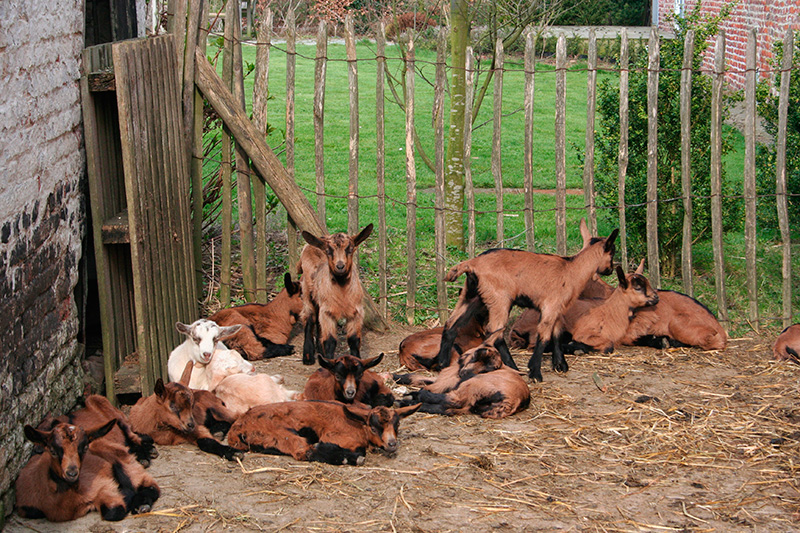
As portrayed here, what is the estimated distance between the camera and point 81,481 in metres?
4.67

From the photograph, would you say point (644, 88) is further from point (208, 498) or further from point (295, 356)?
point (208, 498)

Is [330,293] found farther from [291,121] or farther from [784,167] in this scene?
[784,167]

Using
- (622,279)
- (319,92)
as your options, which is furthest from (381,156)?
(622,279)

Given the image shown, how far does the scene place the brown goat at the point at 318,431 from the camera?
5371 millimetres

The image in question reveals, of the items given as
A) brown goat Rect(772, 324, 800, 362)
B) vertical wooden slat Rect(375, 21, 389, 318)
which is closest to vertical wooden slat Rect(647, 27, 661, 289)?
brown goat Rect(772, 324, 800, 362)

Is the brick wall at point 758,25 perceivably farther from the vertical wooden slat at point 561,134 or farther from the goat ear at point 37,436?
the goat ear at point 37,436

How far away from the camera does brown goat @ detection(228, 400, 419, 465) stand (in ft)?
17.6

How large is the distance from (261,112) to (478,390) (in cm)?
347

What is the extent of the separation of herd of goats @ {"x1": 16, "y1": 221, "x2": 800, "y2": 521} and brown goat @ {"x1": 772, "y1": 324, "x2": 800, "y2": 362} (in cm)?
1

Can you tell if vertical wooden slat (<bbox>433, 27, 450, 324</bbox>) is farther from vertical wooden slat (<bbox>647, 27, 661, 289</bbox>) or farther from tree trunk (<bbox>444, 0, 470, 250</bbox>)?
vertical wooden slat (<bbox>647, 27, 661, 289</bbox>)

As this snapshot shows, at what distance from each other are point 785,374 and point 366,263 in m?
4.46

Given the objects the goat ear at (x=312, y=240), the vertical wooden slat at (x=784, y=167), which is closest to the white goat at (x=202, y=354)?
the goat ear at (x=312, y=240)

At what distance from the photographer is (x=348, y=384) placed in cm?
597

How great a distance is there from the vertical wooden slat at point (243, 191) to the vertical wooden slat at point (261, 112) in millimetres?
68
